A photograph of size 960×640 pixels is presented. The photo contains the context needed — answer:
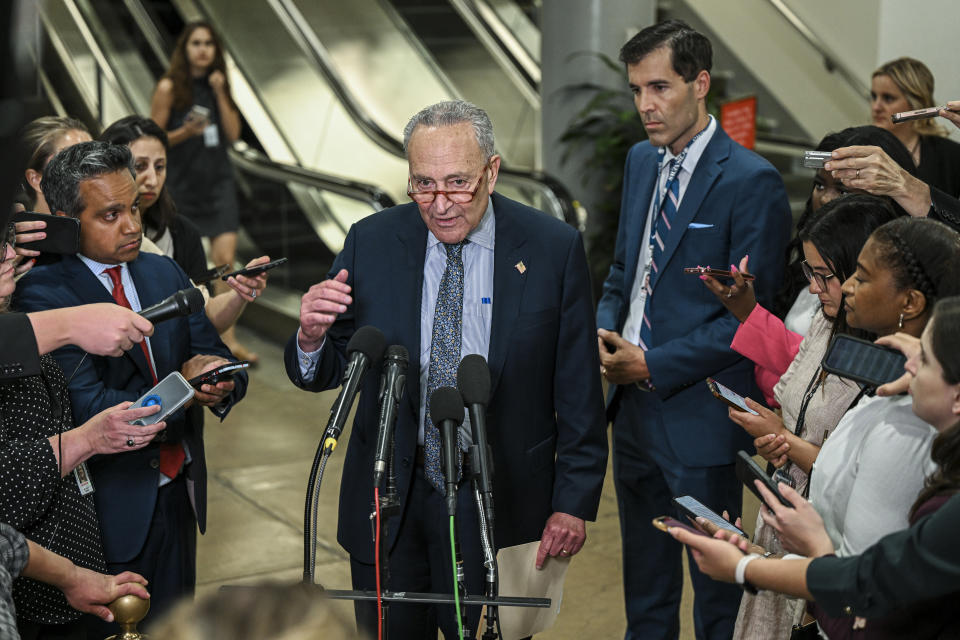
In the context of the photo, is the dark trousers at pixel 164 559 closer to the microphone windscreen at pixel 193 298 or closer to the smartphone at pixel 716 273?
the microphone windscreen at pixel 193 298

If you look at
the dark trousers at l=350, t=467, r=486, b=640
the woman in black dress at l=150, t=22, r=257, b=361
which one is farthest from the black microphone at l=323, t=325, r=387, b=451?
the woman in black dress at l=150, t=22, r=257, b=361

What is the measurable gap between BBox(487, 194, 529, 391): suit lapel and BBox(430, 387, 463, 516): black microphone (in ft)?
2.08

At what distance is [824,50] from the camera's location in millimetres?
8883

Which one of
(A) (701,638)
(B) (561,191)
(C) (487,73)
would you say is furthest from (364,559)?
(C) (487,73)

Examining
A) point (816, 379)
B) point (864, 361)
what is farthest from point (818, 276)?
point (864, 361)

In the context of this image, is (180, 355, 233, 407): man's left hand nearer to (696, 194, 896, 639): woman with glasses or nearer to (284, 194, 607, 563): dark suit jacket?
(284, 194, 607, 563): dark suit jacket

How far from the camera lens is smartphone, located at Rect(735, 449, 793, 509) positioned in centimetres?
218

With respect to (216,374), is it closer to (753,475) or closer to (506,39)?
(753,475)

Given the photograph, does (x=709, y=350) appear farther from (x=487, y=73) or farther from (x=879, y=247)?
(x=487, y=73)

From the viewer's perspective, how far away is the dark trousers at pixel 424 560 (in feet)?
8.89

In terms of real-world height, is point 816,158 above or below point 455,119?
below

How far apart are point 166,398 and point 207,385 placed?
1.12ft

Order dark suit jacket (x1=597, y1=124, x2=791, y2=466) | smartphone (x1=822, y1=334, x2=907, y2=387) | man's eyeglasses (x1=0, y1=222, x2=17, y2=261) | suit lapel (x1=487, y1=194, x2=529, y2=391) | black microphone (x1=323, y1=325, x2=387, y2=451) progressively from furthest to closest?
dark suit jacket (x1=597, y1=124, x2=791, y2=466)
suit lapel (x1=487, y1=194, x2=529, y2=391)
man's eyeglasses (x1=0, y1=222, x2=17, y2=261)
smartphone (x1=822, y1=334, x2=907, y2=387)
black microphone (x1=323, y1=325, x2=387, y2=451)

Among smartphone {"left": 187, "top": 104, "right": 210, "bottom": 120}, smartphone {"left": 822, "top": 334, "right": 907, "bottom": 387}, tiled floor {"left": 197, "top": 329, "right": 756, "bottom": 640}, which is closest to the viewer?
smartphone {"left": 822, "top": 334, "right": 907, "bottom": 387}
